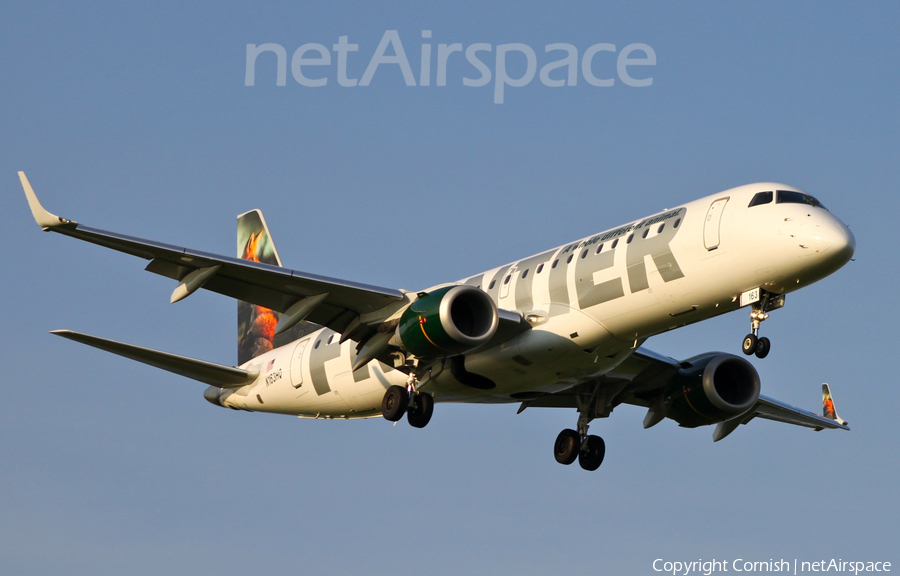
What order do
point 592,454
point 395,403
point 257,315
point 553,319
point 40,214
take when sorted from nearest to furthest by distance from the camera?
1. point 40,214
2. point 553,319
3. point 395,403
4. point 592,454
5. point 257,315

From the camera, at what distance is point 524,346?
3197cm

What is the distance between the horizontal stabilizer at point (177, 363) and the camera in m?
32.5

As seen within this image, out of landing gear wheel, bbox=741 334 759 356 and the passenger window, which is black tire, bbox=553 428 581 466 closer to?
landing gear wheel, bbox=741 334 759 356

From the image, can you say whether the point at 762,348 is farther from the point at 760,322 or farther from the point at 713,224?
the point at 713,224

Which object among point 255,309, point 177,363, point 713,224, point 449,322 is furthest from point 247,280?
point 713,224

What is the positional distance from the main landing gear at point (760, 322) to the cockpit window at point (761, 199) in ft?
6.80

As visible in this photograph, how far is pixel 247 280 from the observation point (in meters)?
32.2

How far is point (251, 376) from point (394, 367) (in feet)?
24.8

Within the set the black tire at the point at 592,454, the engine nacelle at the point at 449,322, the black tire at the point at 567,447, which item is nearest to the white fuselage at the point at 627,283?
the engine nacelle at the point at 449,322

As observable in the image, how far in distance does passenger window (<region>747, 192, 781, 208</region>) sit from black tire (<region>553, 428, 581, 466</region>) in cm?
1075

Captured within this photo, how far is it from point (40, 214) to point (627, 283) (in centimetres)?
1378

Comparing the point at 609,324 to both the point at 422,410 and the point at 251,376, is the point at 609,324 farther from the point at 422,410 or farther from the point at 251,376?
the point at 251,376

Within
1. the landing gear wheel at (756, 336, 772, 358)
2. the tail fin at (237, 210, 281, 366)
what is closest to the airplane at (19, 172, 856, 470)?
the landing gear wheel at (756, 336, 772, 358)

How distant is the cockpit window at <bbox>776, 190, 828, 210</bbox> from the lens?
29125mm
